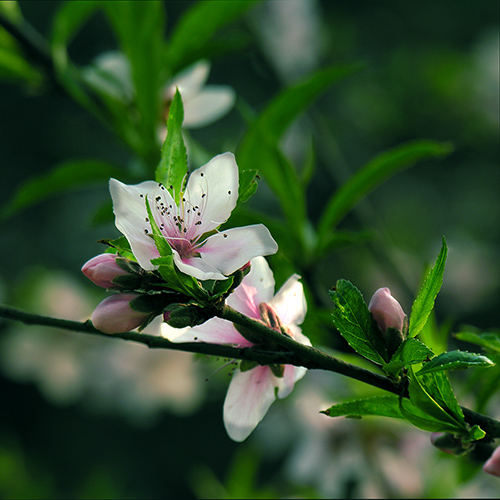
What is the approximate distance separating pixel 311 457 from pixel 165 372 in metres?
0.93

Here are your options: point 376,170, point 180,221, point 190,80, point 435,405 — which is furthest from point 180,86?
point 435,405

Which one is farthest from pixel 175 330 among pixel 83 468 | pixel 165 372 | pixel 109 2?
pixel 83 468

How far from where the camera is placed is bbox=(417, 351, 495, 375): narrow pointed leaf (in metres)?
0.42

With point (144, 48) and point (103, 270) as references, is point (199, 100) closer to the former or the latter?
point (144, 48)

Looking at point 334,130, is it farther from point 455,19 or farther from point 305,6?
point 455,19

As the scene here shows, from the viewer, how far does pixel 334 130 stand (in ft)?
14.5

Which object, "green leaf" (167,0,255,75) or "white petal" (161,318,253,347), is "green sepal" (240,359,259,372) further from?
"green leaf" (167,0,255,75)

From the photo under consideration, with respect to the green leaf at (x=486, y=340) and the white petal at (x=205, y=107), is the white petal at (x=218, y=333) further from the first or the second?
the white petal at (x=205, y=107)

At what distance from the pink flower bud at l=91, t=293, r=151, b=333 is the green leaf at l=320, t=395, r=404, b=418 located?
17 centimetres

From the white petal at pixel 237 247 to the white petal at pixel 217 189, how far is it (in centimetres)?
3

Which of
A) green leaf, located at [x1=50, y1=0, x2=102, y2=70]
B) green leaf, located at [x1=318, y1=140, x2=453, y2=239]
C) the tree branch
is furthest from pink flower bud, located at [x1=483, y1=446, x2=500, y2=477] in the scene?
green leaf, located at [x1=50, y1=0, x2=102, y2=70]

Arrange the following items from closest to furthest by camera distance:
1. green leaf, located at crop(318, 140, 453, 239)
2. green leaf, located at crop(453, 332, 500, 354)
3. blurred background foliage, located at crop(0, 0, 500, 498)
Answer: green leaf, located at crop(453, 332, 500, 354), green leaf, located at crop(318, 140, 453, 239), blurred background foliage, located at crop(0, 0, 500, 498)

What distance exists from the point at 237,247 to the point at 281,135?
1.68ft

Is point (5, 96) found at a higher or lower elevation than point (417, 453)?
higher
